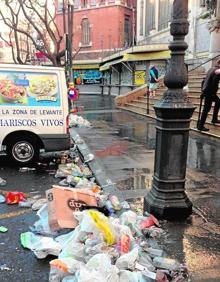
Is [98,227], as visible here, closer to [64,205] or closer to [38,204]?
[64,205]

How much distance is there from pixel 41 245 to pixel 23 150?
4.52m

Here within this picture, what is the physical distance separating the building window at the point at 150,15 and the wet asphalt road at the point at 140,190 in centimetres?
2328

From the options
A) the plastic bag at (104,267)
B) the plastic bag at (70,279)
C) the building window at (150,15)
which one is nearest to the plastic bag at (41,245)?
the plastic bag at (70,279)

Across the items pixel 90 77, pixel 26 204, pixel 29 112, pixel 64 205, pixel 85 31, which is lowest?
pixel 26 204

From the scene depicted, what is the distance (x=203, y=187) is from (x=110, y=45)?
4746 cm

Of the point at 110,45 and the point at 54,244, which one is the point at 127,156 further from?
the point at 110,45

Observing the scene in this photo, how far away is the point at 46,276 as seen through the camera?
142 inches

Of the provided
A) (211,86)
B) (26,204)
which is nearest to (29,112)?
(26,204)

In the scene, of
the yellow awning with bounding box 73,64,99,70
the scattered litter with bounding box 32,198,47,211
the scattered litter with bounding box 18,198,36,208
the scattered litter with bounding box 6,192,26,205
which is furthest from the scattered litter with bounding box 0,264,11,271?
the yellow awning with bounding box 73,64,99,70

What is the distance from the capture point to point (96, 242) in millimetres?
3650

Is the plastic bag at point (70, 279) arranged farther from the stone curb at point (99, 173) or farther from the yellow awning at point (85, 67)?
the yellow awning at point (85, 67)

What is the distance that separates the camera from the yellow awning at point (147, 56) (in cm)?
2498

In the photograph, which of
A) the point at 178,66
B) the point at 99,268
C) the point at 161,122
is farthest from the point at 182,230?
the point at 178,66

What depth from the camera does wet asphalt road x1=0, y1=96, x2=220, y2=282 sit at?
3762 millimetres
